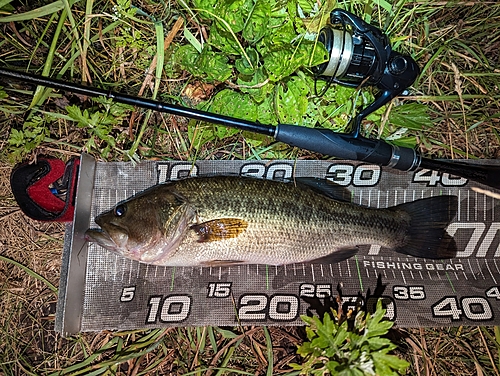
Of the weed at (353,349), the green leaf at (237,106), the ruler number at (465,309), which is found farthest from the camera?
the ruler number at (465,309)

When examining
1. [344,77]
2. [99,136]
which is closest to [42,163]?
[99,136]

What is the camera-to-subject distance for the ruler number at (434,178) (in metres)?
2.60

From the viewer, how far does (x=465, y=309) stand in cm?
248

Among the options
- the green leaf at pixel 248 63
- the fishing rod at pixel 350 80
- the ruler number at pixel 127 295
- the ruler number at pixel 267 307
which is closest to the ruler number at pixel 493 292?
the fishing rod at pixel 350 80

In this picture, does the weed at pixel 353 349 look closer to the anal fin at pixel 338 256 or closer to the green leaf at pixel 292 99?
the anal fin at pixel 338 256

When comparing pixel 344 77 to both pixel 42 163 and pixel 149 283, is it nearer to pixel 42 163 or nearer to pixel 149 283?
pixel 149 283

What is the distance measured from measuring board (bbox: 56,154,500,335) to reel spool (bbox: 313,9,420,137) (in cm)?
60

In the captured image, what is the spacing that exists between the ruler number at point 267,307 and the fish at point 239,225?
0.28m

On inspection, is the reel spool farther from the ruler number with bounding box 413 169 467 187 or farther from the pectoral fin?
the pectoral fin

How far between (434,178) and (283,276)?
1211 mm

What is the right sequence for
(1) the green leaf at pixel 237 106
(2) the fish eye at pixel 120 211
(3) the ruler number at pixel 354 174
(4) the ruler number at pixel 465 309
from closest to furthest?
(2) the fish eye at pixel 120 211 < (1) the green leaf at pixel 237 106 < (4) the ruler number at pixel 465 309 < (3) the ruler number at pixel 354 174

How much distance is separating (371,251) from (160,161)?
5.03 feet

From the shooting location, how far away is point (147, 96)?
8.52 feet

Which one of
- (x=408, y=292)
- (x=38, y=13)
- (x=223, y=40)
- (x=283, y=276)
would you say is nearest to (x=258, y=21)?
(x=223, y=40)
